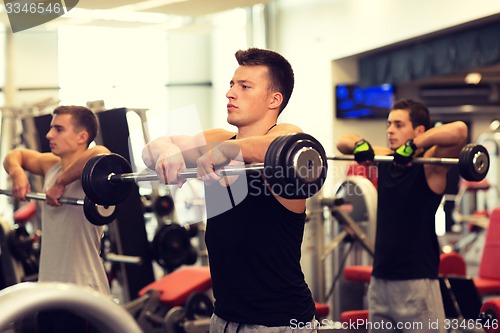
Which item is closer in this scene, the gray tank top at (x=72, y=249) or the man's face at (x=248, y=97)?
the man's face at (x=248, y=97)

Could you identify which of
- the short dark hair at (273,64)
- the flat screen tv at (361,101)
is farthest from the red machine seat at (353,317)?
the flat screen tv at (361,101)

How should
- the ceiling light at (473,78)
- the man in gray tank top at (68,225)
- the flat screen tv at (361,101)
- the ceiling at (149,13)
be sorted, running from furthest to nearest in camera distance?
the ceiling light at (473,78) → the flat screen tv at (361,101) → the ceiling at (149,13) → the man in gray tank top at (68,225)

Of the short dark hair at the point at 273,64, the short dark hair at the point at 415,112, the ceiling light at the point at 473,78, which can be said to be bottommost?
the short dark hair at the point at 415,112

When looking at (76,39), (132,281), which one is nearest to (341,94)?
(76,39)

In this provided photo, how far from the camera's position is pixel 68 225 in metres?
2.99

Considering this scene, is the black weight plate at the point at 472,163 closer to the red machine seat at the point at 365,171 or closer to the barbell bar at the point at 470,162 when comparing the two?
the barbell bar at the point at 470,162

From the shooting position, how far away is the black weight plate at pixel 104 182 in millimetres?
2281

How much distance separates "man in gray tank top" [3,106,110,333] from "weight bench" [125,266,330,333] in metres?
1.26

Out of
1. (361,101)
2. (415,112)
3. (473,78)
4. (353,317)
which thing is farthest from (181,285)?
(473,78)

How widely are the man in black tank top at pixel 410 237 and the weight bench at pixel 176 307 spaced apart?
1475 millimetres

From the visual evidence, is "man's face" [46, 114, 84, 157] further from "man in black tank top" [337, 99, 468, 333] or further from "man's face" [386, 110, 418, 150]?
"man's face" [386, 110, 418, 150]

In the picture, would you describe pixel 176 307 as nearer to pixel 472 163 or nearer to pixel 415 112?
pixel 415 112

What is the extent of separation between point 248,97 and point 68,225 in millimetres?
1341

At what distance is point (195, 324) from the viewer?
4184mm
